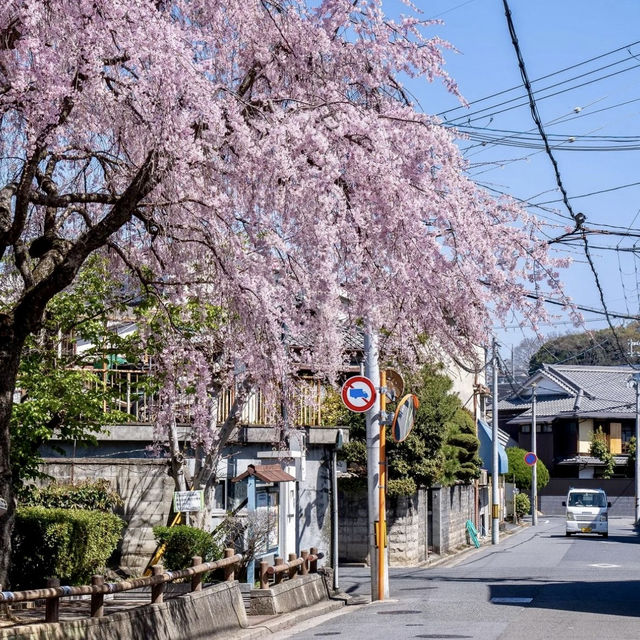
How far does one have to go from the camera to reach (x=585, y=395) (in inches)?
3179

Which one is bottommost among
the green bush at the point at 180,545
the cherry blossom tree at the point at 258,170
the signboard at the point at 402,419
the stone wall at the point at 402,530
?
the stone wall at the point at 402,530

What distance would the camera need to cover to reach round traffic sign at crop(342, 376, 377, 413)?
18798 mm

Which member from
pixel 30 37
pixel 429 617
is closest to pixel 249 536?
pixel 429 617

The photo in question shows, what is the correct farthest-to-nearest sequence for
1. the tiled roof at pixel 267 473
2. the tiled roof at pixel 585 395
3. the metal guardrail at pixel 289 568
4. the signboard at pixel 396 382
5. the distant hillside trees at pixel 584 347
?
1. the distant hillside trees at pixel 584 347
2. the tiled roof at pixel 585 395
3. the signboard at pixel 396 382
4. the tiled roof at pixel 267 473
5. the metal guardrail at pixel 289 568

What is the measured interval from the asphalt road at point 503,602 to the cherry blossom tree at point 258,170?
4.56 meters

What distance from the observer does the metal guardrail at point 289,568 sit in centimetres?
1633

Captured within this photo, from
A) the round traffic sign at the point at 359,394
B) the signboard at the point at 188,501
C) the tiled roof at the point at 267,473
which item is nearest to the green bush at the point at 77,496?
the signboard at the point at 188,501

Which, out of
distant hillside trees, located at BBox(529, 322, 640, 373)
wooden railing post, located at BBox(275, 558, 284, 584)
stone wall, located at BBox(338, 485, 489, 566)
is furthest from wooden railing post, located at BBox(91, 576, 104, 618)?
distant hillside trees, located at BBox(529, 322, 640, 373)

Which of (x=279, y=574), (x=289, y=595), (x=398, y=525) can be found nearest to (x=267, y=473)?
(x=279, y=574)

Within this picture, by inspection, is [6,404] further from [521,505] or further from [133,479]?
[521,505]

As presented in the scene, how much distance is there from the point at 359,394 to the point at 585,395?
215ft

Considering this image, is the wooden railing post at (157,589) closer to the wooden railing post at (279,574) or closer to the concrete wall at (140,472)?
the wooden railing post at (279,574)

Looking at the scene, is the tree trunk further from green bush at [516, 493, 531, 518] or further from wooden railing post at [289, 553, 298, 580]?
green bush at [516, 493, 531, 518]

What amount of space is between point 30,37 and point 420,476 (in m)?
23.3
